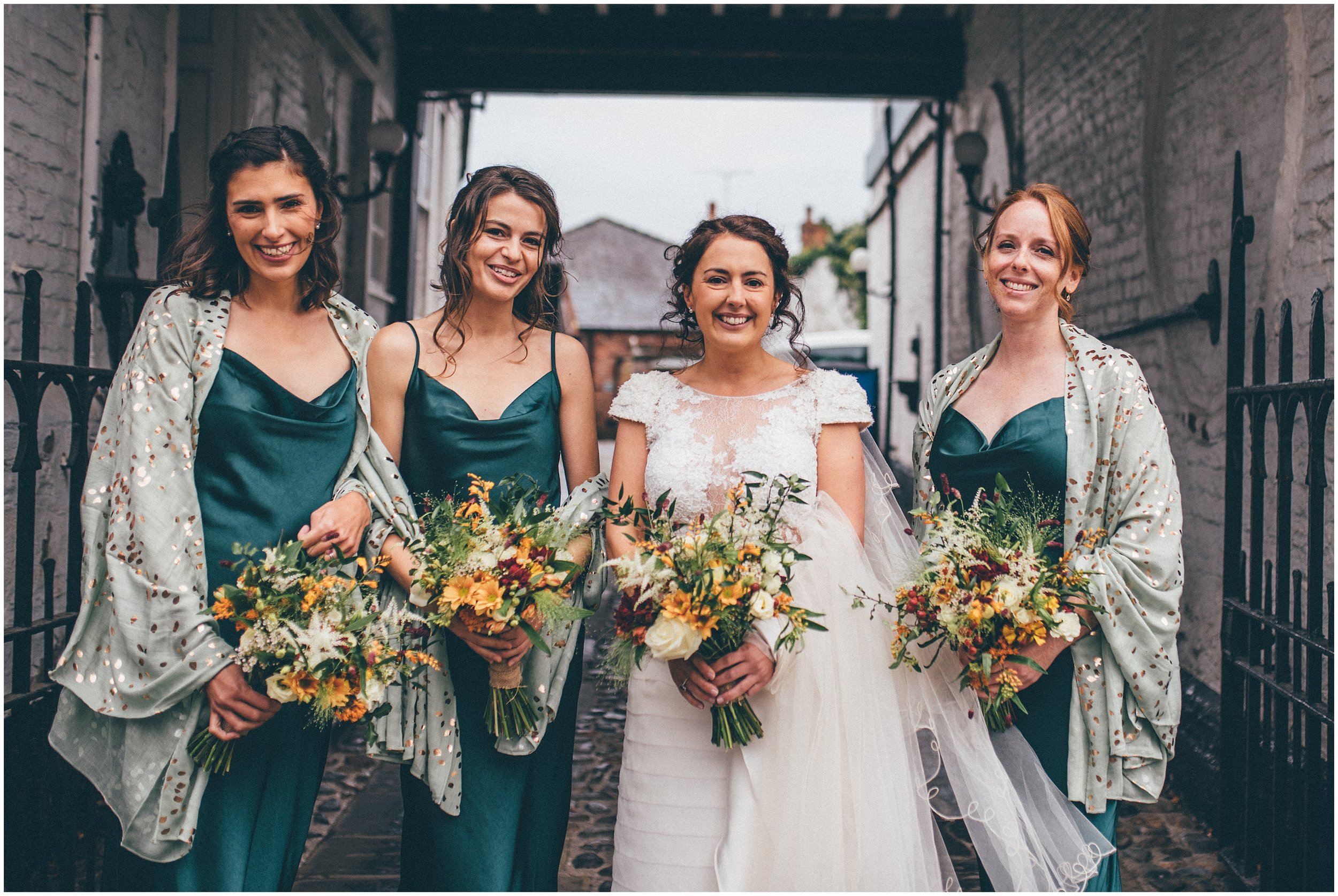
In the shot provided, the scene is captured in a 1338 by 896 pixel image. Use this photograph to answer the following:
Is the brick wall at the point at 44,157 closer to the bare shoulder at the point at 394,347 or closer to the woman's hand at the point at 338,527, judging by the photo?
the bare shoulder at the point at 394,347

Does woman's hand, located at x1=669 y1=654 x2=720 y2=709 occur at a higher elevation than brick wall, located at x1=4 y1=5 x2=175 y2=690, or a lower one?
lower

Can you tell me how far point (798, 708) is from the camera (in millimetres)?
2336

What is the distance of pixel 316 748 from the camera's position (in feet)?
8.25

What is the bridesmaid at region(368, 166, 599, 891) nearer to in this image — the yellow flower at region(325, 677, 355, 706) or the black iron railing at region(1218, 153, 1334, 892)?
the yellow flower at region(325, 677, 355, 706)

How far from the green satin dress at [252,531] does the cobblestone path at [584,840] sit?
45.7 inches

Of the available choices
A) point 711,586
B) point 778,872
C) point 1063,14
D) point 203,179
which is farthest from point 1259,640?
point 203,179

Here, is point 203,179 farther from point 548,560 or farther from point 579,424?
point 548,560

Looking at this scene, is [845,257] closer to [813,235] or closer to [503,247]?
[813,235]

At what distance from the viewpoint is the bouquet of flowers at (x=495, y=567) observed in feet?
7.09

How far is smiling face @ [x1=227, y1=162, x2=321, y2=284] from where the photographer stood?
2363 millimetres

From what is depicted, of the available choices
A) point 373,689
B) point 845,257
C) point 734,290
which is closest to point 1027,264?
point 734,290

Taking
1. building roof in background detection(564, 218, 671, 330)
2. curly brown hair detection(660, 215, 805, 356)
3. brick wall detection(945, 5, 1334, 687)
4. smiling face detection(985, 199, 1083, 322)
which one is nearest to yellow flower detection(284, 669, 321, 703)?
curly brown hair detection(660, 215, 805, 356)

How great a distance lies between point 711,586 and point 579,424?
77cm

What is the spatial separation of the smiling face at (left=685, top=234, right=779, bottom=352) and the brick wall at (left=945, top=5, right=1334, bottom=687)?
2.29 m
